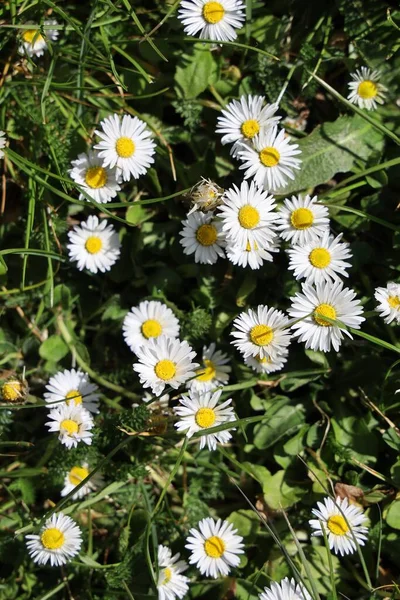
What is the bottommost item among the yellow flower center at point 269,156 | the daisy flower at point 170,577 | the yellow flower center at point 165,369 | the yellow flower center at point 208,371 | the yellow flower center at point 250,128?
the daisy flower at point 170,577

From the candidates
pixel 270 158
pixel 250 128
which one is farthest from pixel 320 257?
pixel 250 128

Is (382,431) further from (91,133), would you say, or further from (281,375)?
(91,133)

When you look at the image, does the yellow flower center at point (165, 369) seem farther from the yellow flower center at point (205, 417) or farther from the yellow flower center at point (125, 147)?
the yellow flower center at point (125, 147)

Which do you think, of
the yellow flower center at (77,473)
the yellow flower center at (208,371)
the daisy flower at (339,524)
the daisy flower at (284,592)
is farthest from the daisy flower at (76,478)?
the daisy flower at (339,524)

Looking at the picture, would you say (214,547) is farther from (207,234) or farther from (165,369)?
(207,234)

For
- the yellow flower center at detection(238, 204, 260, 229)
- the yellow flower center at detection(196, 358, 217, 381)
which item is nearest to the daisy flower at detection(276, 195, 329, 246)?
the yellow flower center at detection(238, 204, 260, 229)
